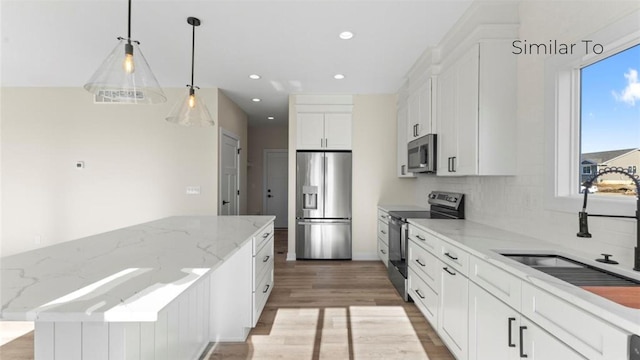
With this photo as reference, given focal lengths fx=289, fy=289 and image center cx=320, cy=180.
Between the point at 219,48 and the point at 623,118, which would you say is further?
the point at 219,48

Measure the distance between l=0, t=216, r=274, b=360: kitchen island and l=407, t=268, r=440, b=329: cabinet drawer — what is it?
1.41m

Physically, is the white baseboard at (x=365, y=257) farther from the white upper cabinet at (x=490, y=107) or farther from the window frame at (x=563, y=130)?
the window frame at (x=563, y=130)

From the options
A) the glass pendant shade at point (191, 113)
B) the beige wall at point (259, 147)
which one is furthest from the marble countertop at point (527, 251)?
the beige wall at point (259, 147)

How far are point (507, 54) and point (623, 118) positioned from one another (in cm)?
97

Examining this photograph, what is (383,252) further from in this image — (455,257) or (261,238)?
(455,257)

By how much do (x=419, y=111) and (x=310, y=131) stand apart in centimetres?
179

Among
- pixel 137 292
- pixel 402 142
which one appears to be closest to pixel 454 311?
pixel 137 292

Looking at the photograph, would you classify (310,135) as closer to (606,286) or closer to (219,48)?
(219,48)

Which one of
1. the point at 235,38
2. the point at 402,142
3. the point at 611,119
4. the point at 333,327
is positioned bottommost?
the point at 333,327

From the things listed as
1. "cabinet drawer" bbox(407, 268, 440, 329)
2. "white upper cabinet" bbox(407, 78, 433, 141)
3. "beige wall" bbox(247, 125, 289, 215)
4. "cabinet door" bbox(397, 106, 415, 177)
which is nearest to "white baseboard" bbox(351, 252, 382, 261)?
"cabinet door" bbox(397, 106, 415, 177)

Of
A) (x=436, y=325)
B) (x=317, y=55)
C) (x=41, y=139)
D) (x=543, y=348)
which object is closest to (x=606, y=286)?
(x=543, y=348)

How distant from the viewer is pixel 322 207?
4559 mm

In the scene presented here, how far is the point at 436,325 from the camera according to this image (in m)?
2.22

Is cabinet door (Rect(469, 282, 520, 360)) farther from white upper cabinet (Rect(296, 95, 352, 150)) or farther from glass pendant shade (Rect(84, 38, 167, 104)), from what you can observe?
white upper cabinet (Rect(296, 95, 352, 150))
